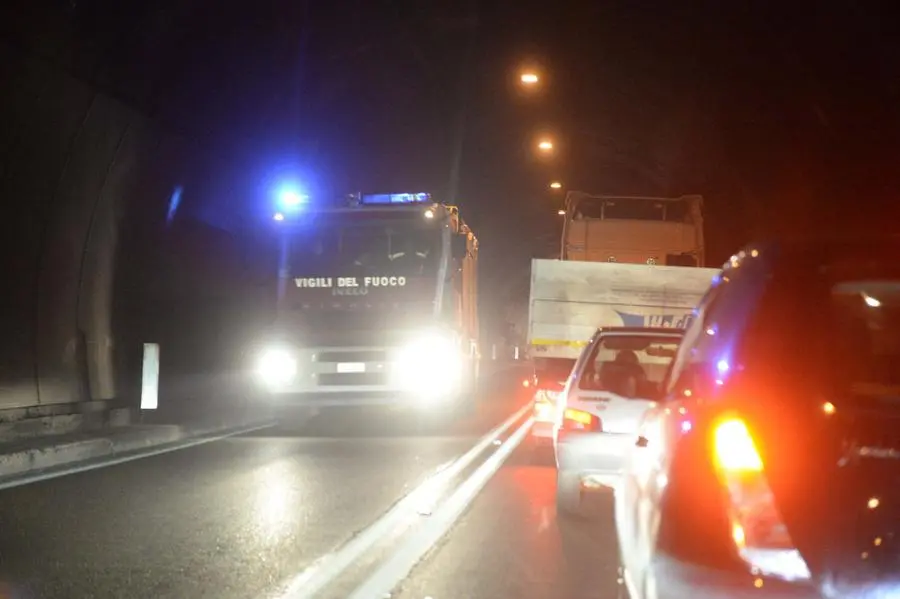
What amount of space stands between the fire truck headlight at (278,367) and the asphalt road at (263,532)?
3.56 meters

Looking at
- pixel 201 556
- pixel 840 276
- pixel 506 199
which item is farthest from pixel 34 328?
pixel 506 199

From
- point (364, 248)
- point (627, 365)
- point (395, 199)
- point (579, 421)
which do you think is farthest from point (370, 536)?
point (395, 199)

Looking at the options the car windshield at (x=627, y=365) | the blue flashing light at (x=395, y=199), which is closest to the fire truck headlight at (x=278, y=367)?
the blue flashing light at (x=395, y=199)

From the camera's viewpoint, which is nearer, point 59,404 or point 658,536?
point 658,536

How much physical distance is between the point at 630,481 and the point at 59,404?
512 inches

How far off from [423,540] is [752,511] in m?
5.01

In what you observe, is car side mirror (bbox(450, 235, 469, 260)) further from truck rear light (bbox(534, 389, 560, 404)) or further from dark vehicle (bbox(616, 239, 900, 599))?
dark vehicle (bbox(616, 239, 900, 599))

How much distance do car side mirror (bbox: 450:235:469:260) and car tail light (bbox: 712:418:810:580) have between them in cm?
1374

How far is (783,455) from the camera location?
9.16 ft

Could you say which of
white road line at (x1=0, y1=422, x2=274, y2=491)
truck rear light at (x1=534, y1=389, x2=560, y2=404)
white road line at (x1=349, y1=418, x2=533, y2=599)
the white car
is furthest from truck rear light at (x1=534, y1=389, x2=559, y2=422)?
white road line at (x1=0, y1=422, x2=274, y2=491)

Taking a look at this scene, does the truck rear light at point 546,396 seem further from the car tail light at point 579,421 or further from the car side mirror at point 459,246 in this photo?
the car side mirror at point 459,246

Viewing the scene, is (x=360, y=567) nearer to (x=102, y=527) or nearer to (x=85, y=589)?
(x=85, y=589)

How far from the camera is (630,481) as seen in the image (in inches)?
163

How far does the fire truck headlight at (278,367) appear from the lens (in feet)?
53.3
